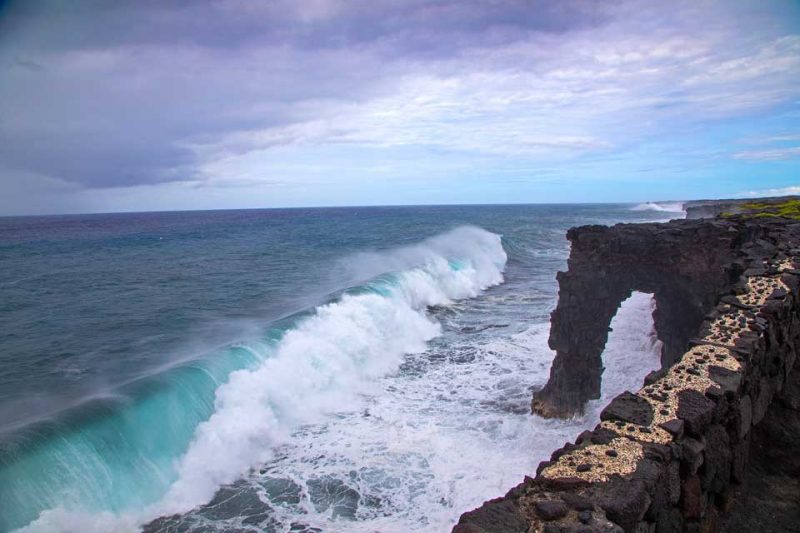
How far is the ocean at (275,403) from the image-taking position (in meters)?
11.1

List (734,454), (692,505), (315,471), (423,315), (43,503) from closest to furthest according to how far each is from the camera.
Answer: (692,505), (734,454), (43,503), (315,471), (423,315)

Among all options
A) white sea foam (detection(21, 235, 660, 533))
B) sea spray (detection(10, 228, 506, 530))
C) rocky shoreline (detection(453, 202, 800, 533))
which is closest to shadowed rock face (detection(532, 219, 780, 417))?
rocky shoreline (detection(453, 202, 800, 533))

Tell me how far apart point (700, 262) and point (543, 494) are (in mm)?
11262

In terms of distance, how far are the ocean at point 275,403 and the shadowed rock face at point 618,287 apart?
1.16 m

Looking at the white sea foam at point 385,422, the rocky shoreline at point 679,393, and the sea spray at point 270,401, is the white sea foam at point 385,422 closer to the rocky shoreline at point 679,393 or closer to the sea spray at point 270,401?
the sea spray at point 270,401

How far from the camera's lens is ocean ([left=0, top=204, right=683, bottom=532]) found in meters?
11.1

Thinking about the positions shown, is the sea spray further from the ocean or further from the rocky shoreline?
the rocky shoreline

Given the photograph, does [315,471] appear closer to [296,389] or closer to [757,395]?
[296,389]

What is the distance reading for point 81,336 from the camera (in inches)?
850

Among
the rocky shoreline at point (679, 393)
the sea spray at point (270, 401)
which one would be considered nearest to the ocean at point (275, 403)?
the sea spray at point (270, 401)

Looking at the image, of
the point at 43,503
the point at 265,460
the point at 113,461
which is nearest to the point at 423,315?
the point at 265,460

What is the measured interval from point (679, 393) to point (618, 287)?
8.81 metres

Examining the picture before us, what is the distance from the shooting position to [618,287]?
15.1m

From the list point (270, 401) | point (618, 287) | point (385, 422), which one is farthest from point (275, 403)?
point (618, 287)
